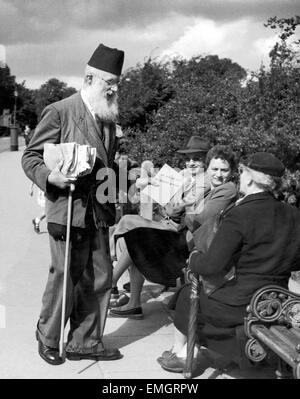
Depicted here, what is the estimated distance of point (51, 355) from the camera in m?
4.26

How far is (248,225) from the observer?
3.66 metres

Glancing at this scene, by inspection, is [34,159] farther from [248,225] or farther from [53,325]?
[248,225]

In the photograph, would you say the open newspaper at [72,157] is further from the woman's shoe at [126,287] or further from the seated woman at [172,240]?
the woman's shoe at [126,287]

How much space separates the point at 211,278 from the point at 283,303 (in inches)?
18.1

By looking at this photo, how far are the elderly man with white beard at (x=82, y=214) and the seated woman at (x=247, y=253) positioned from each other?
838mm

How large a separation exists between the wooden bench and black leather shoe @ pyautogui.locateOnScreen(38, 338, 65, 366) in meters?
1.36

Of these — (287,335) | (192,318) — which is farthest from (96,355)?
(287,335)

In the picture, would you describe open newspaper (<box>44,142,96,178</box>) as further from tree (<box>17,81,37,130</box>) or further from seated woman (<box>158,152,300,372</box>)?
tree (<box>17,81,37,130</box>)

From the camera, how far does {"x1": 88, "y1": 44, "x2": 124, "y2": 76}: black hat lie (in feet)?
13.9

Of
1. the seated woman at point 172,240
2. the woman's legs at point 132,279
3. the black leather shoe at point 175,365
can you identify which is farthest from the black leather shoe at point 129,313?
the black leather shoe at point 175,365

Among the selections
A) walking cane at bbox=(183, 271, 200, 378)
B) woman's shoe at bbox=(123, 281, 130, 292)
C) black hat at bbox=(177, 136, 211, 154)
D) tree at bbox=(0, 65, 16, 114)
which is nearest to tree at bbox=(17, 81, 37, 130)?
tree at bbox=(0, 65, 16, 114)

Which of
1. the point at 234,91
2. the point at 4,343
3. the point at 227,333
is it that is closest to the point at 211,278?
the point at 227,333

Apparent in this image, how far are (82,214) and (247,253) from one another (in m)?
1.14

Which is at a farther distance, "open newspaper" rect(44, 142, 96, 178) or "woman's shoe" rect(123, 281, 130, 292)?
"woman's shoe" rect(123, 281, 130, 292)
